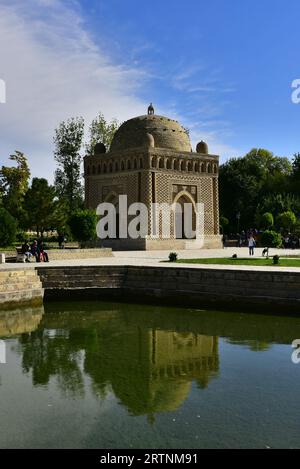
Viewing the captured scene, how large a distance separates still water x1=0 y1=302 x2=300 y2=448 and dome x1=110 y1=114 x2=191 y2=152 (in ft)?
61.7

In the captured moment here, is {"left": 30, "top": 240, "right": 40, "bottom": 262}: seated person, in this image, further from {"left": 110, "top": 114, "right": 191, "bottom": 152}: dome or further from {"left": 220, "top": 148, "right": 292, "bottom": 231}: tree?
{"left": 220, "top": 148, "right": 292, "bottom": 231}: tree

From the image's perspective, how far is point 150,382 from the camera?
8195mm

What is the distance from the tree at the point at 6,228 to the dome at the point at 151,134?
1078cm

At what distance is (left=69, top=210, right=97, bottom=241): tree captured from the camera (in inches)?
938

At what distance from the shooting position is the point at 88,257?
73.3ft

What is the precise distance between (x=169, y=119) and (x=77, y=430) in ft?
92.3

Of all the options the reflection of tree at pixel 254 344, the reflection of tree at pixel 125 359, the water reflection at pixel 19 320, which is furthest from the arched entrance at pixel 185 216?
the reflection of tree at pixel 254 344

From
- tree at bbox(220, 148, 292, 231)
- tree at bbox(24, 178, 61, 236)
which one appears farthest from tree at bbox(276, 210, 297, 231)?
tree at bbox(24, 178, 61, 236)

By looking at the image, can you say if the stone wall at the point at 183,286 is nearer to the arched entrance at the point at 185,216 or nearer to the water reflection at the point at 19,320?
the water reflection at the point at 19,320

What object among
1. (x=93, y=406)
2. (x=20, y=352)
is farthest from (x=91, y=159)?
(x=93, y=406)

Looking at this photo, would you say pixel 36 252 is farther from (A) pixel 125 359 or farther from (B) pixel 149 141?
(B) pixel 149 141

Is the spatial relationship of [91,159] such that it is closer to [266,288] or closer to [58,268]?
[58,268]

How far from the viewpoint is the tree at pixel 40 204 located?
99.0 feet

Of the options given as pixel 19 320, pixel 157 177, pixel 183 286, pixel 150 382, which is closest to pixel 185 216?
pixel 157 177
